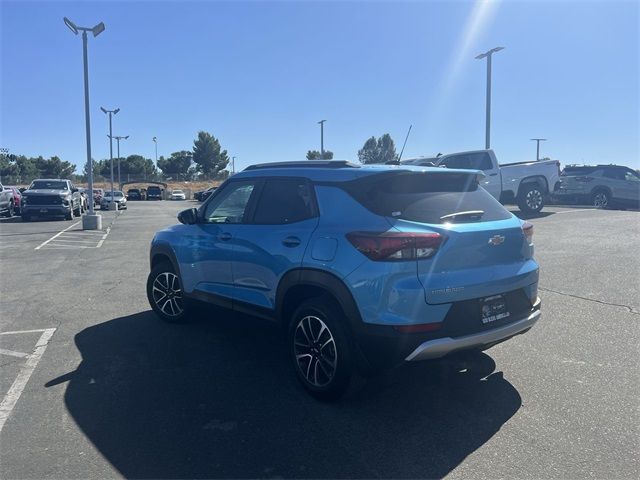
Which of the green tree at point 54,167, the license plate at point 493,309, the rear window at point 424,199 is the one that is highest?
the green tree at point 54,167

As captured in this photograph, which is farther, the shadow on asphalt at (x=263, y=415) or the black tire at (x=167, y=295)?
the black tire at (x=167, y=295)

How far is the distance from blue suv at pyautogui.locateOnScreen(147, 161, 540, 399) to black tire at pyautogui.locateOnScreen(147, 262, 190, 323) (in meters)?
1.34

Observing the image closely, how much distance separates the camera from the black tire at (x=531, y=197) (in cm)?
1852

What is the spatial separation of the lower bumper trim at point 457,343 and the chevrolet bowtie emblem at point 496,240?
24.4 inches

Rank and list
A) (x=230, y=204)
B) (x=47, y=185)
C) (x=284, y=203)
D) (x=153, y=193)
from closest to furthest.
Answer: (x=284, y=203) < (x=230, y=204) < (x=47, y=185) < (x=153, y=193)

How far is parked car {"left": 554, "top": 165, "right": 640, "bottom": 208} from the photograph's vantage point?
21.3 meters

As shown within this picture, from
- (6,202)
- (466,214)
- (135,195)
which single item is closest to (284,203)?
(466,214)

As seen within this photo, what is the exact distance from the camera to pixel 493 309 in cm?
394

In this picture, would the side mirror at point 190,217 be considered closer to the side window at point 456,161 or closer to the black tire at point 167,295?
the black tire at point 167,295

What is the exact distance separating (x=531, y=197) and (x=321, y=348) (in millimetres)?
16543

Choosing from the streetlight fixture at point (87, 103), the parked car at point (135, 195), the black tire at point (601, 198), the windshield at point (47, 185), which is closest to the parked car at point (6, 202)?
the windshield at point (47, 185)

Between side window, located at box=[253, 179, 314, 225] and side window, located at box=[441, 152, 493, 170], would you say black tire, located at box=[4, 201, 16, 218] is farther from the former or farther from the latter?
side window, located at box=[253, 179, 314, 225]

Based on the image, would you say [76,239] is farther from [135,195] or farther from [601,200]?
[135,195]

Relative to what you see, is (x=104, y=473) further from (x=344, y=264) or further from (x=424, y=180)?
(x=424, y=180)
